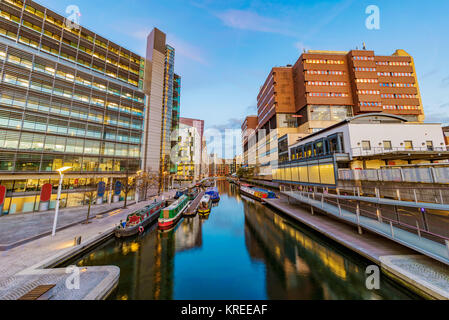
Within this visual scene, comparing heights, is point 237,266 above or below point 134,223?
below

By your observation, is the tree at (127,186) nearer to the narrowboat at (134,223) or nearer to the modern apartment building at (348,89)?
the narrowboat at (134,223)

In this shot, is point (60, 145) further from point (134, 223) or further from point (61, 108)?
point (134, 223)

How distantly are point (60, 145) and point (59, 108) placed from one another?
637cm

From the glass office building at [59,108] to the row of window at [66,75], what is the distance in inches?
4.5

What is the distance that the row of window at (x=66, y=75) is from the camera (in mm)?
23612

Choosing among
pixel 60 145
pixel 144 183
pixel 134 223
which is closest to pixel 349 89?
pixel 144 183

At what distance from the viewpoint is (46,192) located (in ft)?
78.2

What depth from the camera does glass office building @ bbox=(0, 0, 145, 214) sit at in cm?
2275

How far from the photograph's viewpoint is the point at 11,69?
75.7ft

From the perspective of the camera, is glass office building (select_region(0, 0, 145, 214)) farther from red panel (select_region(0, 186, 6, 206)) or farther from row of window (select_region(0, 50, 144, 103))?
red panel (select_region(0, 186, 6, 206))

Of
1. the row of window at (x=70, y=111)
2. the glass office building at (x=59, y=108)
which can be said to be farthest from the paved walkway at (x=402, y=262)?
the row of window at (x=70, y=111)

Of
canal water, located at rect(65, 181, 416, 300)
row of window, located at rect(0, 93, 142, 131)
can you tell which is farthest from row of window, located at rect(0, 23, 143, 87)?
canal water, located at rect(65, 181, 416, 300)
